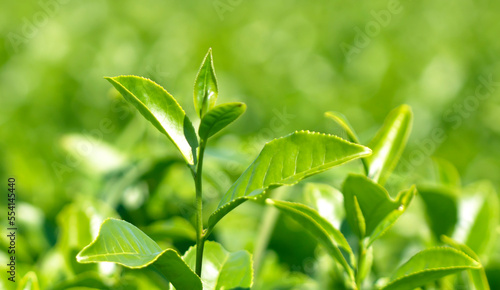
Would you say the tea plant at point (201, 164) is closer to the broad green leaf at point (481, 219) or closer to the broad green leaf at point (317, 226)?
the broad green leaf at point (317, 226)

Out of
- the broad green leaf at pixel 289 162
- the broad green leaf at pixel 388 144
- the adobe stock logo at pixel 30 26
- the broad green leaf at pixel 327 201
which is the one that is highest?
the adobe stock logo at pixel 30 26

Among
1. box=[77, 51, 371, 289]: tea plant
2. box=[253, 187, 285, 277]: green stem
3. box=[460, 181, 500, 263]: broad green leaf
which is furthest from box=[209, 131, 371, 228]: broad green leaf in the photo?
box=[460, 181, 500, 263]: broad green leaf

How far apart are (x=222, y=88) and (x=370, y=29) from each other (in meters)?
1.85

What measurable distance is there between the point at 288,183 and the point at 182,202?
934mm

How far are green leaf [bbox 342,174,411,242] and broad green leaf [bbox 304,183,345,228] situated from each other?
180mm

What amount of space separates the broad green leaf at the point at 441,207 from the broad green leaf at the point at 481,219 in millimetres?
32

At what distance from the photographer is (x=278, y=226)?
139 cm

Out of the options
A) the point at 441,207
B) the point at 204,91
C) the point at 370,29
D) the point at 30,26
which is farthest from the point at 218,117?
the point at 370,29

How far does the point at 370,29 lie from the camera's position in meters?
4.65

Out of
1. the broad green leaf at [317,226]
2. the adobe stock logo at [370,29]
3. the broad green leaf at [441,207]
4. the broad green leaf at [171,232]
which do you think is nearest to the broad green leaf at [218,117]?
the broad green leaf at [317,226]

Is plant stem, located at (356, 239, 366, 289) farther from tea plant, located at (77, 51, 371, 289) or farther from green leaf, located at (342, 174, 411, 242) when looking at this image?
tea plant, located at (77, 51, 371, 289)

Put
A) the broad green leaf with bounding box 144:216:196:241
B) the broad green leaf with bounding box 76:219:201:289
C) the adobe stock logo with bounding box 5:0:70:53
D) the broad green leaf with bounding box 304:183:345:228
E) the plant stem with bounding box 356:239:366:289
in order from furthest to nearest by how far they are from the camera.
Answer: the adobe stock logo with bounding box 5:0:70:53
the broad green leaf with bounding box 144:216:196:241
the broad green leaf with bounding box 304:183:345:228
the plant stem with bounding box 356:239:366:289
the broad green leaf with bounding box 76:219:201:289

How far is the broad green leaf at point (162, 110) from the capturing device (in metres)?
0.77

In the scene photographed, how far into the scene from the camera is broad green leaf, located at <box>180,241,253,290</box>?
0.84 meters
